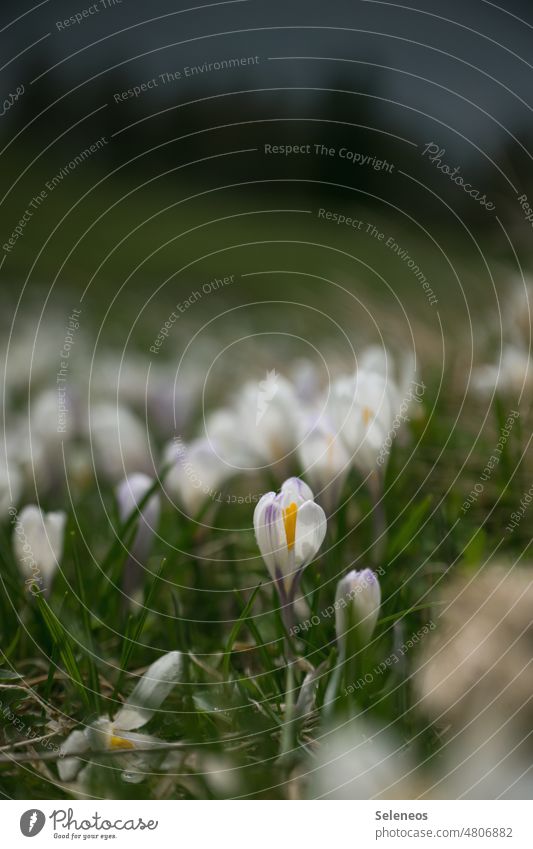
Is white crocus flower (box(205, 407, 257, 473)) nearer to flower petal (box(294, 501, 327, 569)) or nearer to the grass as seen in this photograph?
the grass

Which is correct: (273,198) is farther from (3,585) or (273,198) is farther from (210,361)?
(3,585)

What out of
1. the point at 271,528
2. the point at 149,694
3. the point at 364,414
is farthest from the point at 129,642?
the point at 364,414

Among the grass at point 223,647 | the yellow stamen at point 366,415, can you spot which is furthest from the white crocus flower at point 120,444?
the yellow stamen at point 366,415

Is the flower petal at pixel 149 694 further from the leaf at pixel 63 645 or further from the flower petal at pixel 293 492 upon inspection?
the flower petal at pixel 293 492

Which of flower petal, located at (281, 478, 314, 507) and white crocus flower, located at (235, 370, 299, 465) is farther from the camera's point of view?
white crocus flower, located at (235, 370, 299, 465)

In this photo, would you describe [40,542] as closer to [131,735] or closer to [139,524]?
[139,524]

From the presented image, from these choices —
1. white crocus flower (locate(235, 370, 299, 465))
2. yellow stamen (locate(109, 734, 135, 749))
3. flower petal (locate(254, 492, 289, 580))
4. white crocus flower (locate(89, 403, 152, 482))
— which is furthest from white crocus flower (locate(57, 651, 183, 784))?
white crocus flower (locate(89, 403, 152, 482))

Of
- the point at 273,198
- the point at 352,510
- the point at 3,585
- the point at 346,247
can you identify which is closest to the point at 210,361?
the point at 273,198
